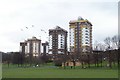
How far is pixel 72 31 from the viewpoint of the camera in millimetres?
153375

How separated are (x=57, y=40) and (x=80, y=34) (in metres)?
15.6

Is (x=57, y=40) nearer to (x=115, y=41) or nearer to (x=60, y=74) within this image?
(x=115, y=41)

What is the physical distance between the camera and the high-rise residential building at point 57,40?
155488 mm

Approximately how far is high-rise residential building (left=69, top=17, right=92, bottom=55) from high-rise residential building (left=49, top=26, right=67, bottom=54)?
722 centimetres

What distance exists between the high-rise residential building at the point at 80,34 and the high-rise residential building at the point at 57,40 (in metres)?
7.22

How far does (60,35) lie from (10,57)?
1682 inches

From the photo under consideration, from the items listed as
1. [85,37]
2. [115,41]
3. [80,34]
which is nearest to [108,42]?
[115,41]

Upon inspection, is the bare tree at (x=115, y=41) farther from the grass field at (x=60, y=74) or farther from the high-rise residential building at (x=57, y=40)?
the high-rise residential building at (x=57, y=40)

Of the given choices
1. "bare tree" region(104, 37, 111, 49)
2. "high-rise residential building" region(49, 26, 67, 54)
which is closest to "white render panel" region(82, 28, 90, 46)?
"high-rise residential building" region(49, 26, 67, 54)

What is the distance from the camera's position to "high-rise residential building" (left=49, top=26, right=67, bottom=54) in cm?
15549

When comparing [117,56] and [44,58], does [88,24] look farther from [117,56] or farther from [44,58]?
[117,56]

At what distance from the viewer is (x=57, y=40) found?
15862 centimetres

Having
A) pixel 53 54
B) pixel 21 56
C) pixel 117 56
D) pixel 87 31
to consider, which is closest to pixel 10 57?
pixel 21 56

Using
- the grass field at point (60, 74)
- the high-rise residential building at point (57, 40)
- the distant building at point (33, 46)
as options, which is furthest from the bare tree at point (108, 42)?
the distant building at point (33, 46)
